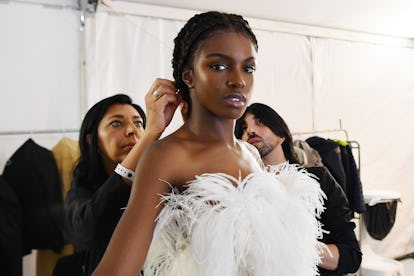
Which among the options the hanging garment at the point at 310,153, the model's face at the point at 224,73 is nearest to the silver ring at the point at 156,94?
the model's face at the point at 224,73

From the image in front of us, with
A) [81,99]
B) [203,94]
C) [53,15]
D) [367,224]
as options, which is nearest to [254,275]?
[203,94]

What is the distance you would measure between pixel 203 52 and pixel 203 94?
7 centimetres

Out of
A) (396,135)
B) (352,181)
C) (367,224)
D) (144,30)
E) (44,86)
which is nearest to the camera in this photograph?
(44,86)

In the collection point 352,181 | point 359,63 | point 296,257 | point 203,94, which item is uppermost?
point 359,63

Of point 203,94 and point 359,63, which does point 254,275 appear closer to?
point 203,94

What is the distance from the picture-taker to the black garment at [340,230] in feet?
4.06

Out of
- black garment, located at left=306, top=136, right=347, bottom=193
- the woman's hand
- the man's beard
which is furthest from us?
black garment, located at left=306, top=136, right=347, bottom=193

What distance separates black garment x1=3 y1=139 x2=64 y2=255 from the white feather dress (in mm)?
1322

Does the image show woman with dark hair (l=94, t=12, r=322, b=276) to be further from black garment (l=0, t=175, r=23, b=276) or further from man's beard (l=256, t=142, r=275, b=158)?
Answer: black garment (l=0, t=175, r=23, b=276)

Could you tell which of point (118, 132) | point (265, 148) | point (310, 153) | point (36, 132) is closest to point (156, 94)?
point (118, 132)

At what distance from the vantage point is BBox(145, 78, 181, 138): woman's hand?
73 cm

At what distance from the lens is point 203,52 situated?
0.63 m

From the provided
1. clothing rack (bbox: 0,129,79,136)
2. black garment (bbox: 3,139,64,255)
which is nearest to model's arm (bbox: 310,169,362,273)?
black garment (bbox: 3,139,64,255)

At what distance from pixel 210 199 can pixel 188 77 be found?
0.22 m
